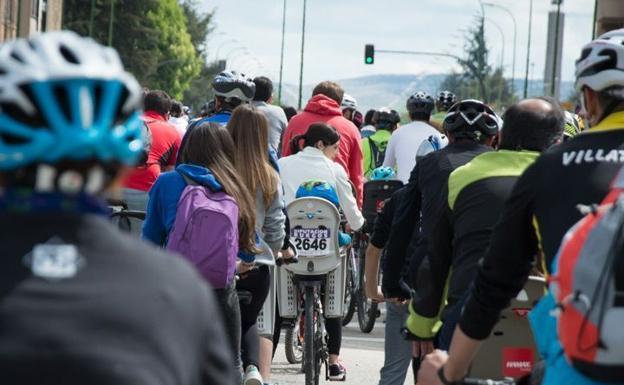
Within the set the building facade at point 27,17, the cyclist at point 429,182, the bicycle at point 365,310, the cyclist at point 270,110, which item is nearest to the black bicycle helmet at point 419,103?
the cyclist at point 270,110

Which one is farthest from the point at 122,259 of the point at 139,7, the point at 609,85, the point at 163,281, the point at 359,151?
the point at 139,7

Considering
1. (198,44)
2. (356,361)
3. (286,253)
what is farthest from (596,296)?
(198,44)

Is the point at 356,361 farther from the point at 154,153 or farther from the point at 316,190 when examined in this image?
the point at 154,153

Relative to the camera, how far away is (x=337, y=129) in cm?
1343

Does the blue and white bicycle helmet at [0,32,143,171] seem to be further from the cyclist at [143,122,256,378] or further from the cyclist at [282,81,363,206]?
the cyclist at [282,81,363,206]

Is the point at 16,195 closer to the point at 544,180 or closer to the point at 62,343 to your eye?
the point at 62,343

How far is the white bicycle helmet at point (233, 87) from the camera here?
33.6ft

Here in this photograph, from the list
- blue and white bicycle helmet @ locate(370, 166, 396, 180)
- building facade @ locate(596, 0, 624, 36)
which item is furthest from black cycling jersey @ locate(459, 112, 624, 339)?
building facade @ locate(596, 0, 624, 36)

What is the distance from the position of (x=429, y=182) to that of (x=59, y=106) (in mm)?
4544

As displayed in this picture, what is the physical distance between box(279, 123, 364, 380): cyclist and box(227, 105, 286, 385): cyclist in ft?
7.43

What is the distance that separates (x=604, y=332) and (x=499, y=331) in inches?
90.7

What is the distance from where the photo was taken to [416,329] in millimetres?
6551

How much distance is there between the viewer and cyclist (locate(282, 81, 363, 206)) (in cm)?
1343

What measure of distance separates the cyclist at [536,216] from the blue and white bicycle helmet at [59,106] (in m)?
1.81
